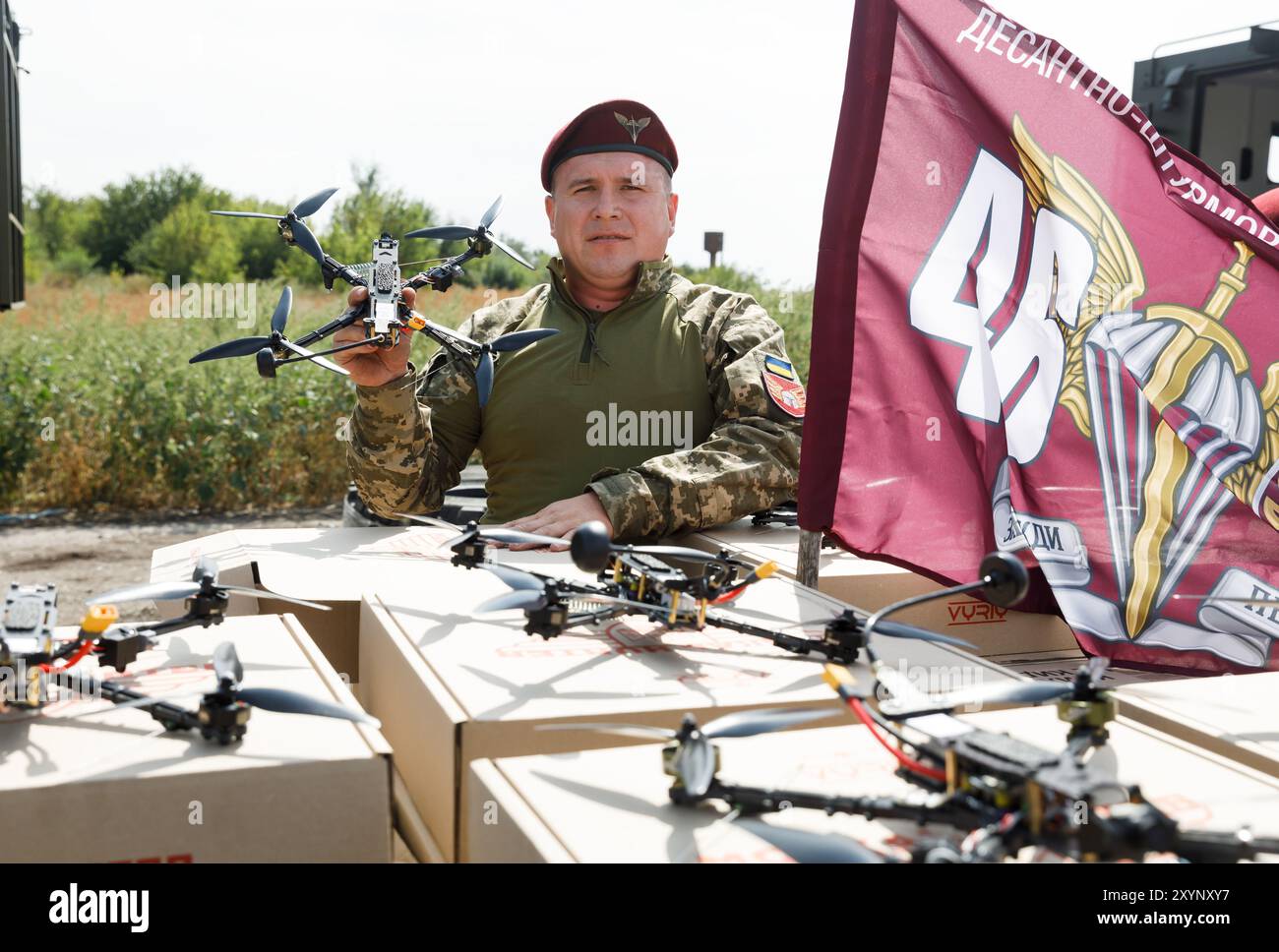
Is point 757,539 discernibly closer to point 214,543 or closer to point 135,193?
point 214,543

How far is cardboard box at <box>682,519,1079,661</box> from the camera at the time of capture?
198 cm

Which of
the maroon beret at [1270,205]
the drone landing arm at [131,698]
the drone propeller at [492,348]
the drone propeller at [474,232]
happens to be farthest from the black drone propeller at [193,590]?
the maroon beret at [1270,205]

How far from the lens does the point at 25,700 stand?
3.68 feet

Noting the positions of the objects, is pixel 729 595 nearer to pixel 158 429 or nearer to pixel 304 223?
pixel 304 223

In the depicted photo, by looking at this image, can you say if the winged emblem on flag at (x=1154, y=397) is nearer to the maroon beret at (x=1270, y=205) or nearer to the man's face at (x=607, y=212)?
the maroon beret at (x=1270, y=205)

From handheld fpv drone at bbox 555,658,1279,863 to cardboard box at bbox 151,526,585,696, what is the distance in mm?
779

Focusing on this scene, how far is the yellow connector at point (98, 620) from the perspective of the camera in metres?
1.19

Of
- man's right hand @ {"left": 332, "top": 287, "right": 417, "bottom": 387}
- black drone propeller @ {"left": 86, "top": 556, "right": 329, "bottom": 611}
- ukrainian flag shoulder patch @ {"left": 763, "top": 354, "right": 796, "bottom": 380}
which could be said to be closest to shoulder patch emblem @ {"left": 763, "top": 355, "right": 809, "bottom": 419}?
ukrainian flag shoulder patch @ {"left": 763, "top": 354, "right": 796, "bottom": 380}

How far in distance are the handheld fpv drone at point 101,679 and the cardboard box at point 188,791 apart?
0.02 meters

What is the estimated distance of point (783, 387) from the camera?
261 cm

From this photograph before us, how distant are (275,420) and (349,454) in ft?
22.4

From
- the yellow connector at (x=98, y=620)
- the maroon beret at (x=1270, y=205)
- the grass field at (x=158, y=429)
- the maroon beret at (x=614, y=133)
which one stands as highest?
the maroon beret at (x=614, y=133)

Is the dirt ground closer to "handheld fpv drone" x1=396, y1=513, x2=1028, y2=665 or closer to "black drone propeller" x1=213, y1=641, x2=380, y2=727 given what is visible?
"handheld fpv drone" x1=396, y1=513, x2=1028, y2=665

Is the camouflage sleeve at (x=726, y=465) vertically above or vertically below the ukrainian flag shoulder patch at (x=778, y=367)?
below
